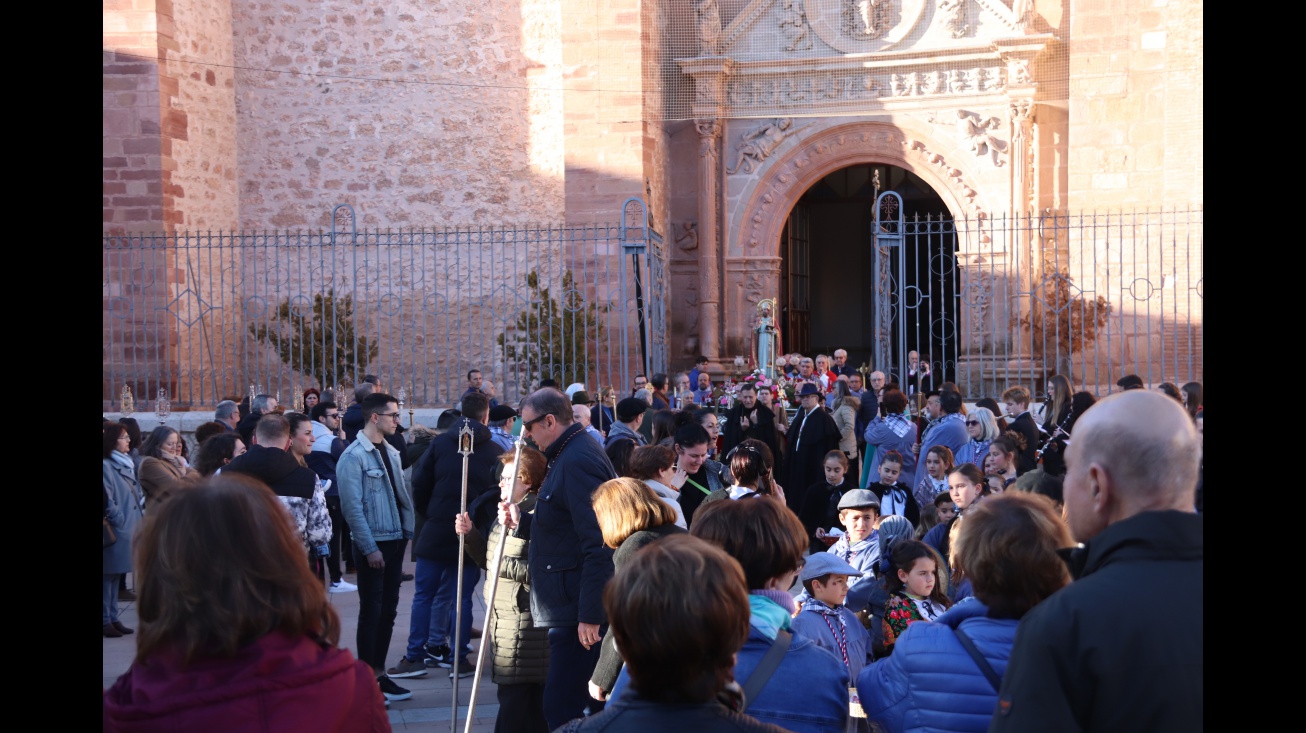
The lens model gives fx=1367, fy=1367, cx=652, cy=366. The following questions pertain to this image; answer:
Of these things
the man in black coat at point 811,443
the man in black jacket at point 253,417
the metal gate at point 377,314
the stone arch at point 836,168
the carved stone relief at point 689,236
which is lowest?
the man in black coat at point 811,443

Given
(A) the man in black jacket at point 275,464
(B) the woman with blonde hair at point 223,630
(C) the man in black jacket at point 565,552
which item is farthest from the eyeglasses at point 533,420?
(B) the woman with blonde hair at point 223,630

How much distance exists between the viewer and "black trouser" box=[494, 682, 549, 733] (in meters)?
5.19

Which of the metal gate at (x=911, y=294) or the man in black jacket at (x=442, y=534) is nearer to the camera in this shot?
the man in black jacket at (x=442, y=534)

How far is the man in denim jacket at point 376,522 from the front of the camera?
666 centimetres

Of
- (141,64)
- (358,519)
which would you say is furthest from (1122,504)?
(141,64)

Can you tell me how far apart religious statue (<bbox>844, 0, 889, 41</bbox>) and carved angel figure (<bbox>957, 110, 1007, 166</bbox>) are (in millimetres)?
1566

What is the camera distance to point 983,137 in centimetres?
1650

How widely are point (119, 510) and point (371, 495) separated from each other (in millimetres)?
2393

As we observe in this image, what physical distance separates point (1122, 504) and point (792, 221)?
17404 mm

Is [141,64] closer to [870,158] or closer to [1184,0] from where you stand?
[870,158]

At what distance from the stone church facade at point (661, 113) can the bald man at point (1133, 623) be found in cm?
1355

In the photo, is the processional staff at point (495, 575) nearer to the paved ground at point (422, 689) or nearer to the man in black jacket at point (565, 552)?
the man in black jacket at point (565, 552)

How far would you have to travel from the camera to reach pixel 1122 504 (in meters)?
2.28

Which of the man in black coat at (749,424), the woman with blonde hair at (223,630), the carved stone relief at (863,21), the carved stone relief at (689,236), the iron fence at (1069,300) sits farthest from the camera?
the carved stone relief at (689,236)
